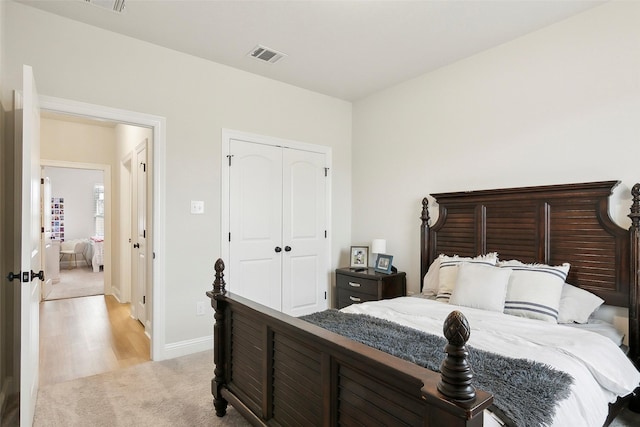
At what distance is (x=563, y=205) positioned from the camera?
2619 millimetres

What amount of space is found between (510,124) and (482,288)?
1.49 meters

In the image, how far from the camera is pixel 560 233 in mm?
2639

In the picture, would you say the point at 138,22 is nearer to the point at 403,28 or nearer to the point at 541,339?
the point at 403,28

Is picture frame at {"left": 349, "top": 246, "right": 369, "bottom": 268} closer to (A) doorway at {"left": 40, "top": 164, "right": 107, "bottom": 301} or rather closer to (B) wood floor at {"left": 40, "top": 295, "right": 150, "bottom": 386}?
(B) wood floor at {"left": 40, "top": 295, "right": 150, "bottom": 386}

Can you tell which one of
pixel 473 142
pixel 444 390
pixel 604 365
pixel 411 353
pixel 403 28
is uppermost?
pixel 403 28

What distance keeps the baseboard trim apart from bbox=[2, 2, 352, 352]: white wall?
0.03 m

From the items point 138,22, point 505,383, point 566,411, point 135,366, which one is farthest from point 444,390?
point 138,22

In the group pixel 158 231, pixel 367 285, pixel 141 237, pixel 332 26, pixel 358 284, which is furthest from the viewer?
pixel 141 237

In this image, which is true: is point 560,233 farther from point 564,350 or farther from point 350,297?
point 350,297

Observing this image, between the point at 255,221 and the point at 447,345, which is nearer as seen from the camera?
the point at 447,345

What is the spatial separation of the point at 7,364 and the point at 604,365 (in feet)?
12.2

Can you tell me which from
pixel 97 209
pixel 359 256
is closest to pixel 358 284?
pixel 359 256

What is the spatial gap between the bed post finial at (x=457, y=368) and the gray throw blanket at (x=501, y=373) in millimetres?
417

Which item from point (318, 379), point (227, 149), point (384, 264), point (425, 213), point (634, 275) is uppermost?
point (227, 149)
